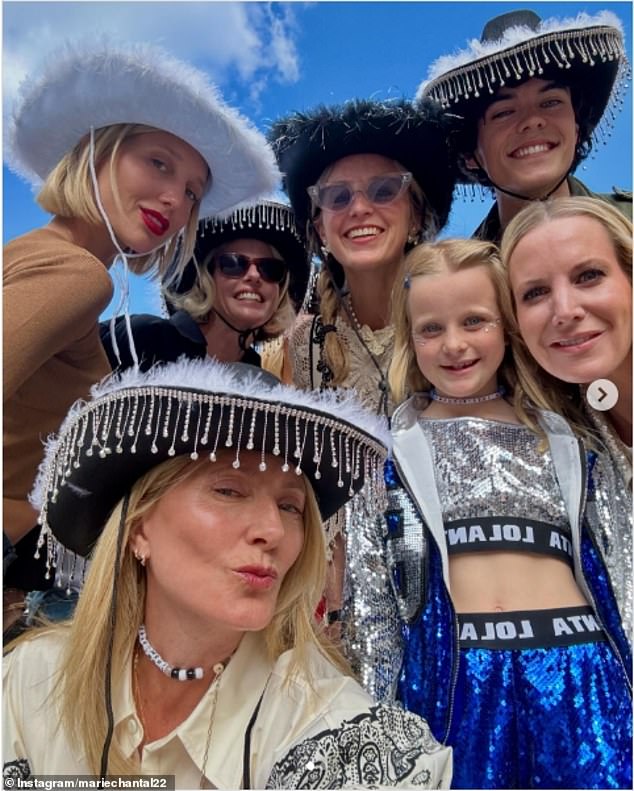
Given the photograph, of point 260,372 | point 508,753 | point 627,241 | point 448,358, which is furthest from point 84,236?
point 508,753

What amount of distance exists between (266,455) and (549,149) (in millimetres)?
1025

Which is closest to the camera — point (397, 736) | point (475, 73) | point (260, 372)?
point (397, 736)

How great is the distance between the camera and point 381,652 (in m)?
1.39

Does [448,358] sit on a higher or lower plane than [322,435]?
higher

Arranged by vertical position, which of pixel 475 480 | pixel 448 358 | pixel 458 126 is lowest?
pixel 475 480

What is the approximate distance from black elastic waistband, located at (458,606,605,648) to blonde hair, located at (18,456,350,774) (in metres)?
0.33

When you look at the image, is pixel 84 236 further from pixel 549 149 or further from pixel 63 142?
pixel 549 149

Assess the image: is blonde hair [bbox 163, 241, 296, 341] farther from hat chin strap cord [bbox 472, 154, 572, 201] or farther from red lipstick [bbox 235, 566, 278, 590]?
red lipstick [bbox 235, 566, 278, 590]

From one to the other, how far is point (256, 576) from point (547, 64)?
132 cm

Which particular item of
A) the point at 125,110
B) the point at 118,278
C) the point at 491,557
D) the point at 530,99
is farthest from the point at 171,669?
the point at 530,99

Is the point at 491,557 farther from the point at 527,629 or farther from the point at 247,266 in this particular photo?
the point at 247,266

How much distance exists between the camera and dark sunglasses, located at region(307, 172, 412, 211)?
62.7 inches

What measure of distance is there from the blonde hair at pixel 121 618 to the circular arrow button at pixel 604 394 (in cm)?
71

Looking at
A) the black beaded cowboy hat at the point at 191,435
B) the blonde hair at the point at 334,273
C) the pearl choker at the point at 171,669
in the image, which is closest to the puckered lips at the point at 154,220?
the blonde hair at the point at 334,273
